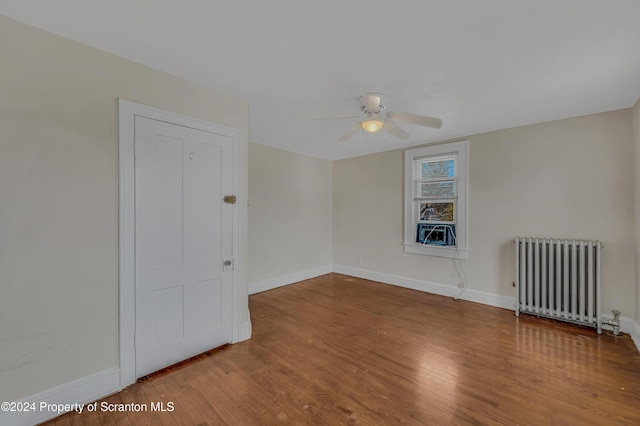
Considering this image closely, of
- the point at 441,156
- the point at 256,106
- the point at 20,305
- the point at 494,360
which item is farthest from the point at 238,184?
the point at 441,156

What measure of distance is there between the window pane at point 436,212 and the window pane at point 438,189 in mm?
174

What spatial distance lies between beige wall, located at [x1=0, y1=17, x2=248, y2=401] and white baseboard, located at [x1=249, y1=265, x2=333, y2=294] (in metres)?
2.48

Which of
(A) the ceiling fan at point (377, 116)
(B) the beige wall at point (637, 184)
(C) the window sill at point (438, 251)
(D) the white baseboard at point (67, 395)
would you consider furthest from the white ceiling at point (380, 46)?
(D) the white baseboard at point (67, 395)

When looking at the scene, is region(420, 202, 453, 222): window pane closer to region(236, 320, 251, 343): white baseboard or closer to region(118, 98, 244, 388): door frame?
region(236, 320, 251, 343): white baseboard

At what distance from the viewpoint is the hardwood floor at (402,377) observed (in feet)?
5.76

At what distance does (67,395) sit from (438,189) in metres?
4.92

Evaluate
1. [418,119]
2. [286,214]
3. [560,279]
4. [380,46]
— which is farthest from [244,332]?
[560,279]

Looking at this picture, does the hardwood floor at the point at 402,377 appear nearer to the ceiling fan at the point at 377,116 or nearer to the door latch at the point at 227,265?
the door latch at the point at 227,265

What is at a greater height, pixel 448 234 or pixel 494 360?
pixel 448 234

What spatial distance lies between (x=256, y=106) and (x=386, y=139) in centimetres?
223

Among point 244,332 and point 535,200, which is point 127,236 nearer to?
point 244,332

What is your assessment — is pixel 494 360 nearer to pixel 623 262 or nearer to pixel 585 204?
pixel 623 262

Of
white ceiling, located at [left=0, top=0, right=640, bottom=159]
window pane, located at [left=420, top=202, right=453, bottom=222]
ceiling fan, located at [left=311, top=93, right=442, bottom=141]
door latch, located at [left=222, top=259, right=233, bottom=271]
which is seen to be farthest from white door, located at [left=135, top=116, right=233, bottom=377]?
window pane, located at [left=420, top=202, right=453, bottom=222]

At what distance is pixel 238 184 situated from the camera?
Result: 272 centimetres
